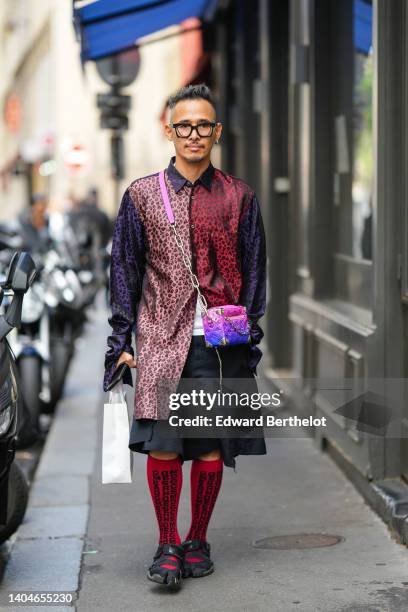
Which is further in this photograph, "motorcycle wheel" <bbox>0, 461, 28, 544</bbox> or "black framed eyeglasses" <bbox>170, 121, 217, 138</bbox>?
"motorcycle wheel" <bbox>0, 461, 28, 544</bbox>

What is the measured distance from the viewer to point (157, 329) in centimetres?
532

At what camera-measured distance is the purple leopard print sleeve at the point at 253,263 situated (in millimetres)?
5387

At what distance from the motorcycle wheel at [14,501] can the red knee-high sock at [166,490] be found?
71 centimetres

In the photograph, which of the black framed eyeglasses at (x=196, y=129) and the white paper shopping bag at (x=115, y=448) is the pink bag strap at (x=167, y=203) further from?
the white paper shopping bag at (x=115, y=448)

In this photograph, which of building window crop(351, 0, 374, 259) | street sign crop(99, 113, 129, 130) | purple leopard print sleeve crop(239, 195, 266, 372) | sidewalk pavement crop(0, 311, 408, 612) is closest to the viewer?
sidewalk pavement crop(0, 311, 408, 612)

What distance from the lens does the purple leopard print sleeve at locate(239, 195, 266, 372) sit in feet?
17.7

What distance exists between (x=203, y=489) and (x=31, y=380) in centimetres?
421

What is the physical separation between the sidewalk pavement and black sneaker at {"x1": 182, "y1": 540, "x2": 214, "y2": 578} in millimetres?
43

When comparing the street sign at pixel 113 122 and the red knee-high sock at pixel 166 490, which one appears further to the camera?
the street sign at pixel 113 122

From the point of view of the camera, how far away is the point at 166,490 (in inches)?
212

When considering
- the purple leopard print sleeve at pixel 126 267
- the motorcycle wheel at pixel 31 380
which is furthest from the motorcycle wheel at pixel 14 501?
the motorcycle wheel at pixel 31 380

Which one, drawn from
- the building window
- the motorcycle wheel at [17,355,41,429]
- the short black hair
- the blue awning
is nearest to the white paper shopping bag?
the short black hair

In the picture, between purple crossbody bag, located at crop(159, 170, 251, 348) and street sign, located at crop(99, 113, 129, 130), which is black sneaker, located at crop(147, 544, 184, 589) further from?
street sign, located at crop(99, 113, 129, 130)

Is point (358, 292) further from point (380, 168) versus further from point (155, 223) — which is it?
point (155, 223)
